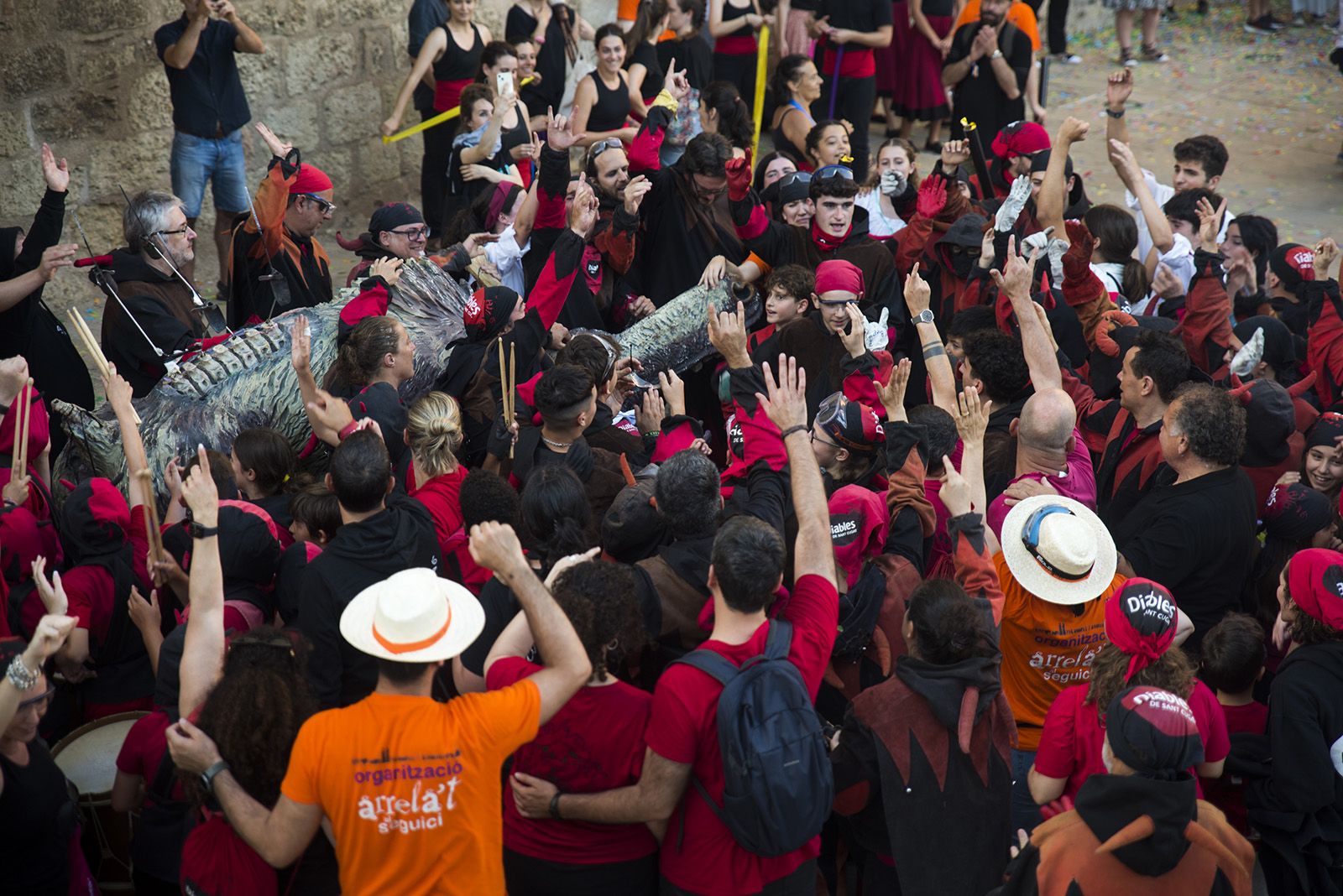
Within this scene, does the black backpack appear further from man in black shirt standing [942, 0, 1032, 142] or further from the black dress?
man in black shirt standing [942, 0, 1032, 142]

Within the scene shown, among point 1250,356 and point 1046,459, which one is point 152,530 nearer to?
point 1046,459

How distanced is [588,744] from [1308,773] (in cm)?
196

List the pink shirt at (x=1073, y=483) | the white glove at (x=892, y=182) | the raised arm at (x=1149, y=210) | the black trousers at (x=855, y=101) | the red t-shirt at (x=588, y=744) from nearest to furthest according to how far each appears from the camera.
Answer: the red t-shirt at (x=588, y=744) → the pink shirt at (x=1073, y=483) → the raised arm at (x=1149, y=210) → the white glove at (x=892, y=182) → the black trousers at (x=855, y=101)

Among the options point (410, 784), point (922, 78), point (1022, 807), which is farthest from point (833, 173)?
point (922, 78)

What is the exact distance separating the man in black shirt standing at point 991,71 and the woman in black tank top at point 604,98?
3036mm

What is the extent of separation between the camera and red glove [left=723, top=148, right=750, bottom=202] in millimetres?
6289

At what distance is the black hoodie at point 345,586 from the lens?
360 cm

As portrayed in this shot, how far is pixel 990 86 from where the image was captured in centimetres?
1026

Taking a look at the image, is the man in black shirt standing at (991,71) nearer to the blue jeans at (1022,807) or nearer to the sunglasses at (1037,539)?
the sunglasses at (1037,539)

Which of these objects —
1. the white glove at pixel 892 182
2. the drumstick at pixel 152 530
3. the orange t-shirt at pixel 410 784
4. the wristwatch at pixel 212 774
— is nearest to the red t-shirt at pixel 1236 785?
the orange t-shirt at pixel 410 784

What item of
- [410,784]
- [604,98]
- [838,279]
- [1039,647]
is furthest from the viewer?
[604,98]

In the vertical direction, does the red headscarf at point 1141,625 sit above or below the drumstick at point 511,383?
above

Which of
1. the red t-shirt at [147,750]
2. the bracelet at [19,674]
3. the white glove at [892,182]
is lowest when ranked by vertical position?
the red t-shirt at [147,750]

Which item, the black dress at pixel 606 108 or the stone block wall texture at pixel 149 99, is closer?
the stone block wall texture at pixel 149 99
